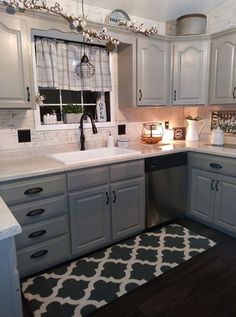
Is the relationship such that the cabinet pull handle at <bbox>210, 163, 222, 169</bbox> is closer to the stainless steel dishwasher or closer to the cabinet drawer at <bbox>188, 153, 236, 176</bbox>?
the cabinet drawer at <bbox>188, 153, 236, 176</bbox>

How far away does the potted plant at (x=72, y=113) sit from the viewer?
2.66 m

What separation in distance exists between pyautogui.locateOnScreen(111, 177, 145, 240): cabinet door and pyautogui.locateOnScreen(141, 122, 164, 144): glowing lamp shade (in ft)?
2.41

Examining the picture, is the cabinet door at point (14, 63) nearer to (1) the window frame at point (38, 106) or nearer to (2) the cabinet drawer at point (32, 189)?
(1) the window frame at point (38, 106)

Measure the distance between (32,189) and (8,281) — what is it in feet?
3.27

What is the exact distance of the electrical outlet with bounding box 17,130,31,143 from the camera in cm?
238

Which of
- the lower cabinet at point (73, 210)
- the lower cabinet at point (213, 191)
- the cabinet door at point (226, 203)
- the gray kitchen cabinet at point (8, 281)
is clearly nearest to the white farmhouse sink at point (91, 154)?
the lower cabinet at point (73, 210)

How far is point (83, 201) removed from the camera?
7.12ft

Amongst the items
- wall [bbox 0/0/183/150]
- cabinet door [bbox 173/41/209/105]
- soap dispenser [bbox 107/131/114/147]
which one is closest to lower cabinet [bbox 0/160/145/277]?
soap dispenser [bbox 107/131/114/147]

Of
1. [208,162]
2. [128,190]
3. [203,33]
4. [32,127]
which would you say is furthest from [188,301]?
[203,33]

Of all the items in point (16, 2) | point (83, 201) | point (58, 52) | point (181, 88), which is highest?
point (16, 2)

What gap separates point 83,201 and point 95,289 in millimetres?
695

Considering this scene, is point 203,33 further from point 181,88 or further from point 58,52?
point 58,52

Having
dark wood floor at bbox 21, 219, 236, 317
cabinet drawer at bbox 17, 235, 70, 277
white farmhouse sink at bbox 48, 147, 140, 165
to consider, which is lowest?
dark wood floor at bbox 21, 219, 236, 317

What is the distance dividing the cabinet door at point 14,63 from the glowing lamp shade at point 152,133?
5.00 ft
